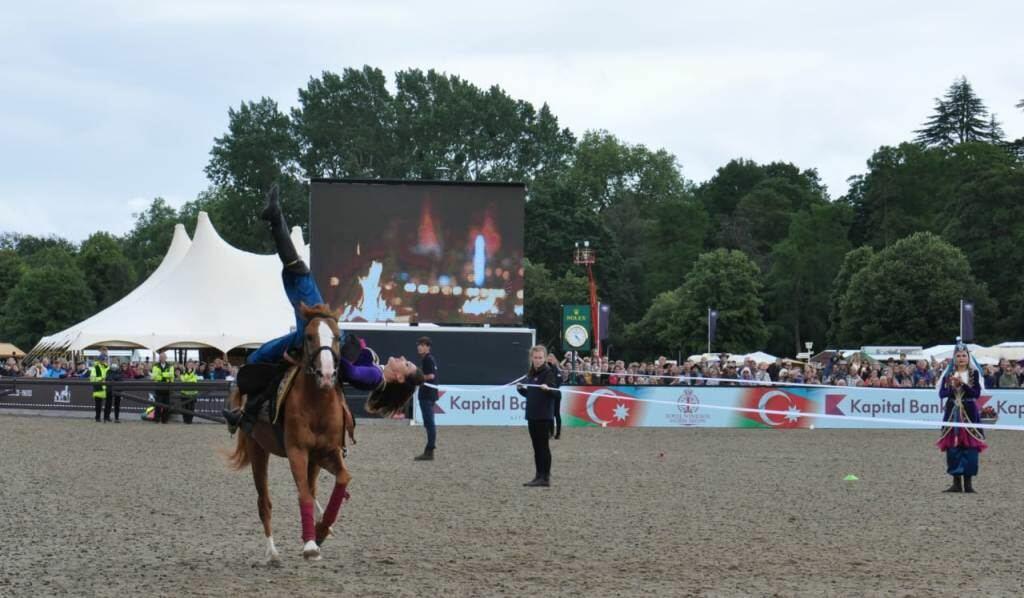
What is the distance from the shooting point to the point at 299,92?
331ft

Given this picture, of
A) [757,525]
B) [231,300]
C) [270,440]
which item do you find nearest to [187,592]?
[270,440]

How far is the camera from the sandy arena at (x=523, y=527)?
9688mm

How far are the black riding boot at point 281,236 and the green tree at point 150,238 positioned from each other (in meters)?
109

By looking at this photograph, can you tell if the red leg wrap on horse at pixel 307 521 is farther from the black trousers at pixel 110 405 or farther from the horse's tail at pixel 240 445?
the black trousers at pixel 110 405

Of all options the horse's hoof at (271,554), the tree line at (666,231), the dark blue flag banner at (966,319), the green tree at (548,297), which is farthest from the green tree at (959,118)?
the horse's hoof at (271,554)

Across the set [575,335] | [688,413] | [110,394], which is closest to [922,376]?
[688,413]

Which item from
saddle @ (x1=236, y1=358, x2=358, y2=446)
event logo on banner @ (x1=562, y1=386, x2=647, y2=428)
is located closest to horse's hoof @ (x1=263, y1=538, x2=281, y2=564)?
saddle @ (x1=236, y1=358, x2=358, y2=446)

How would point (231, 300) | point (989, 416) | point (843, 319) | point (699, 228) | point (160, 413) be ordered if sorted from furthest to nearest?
point (699, 228) < point (843, 319) < point (231, 300) < point (160, 413) < point (989, 416)

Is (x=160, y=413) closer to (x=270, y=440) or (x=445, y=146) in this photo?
(x=270, y=440)

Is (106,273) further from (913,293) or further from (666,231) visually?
(913,293)

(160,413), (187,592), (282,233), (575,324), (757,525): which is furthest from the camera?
(575,324)

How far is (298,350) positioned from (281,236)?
2.87 ft

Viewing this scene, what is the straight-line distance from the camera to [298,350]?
422 inches

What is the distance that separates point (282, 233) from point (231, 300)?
40.8 metres
